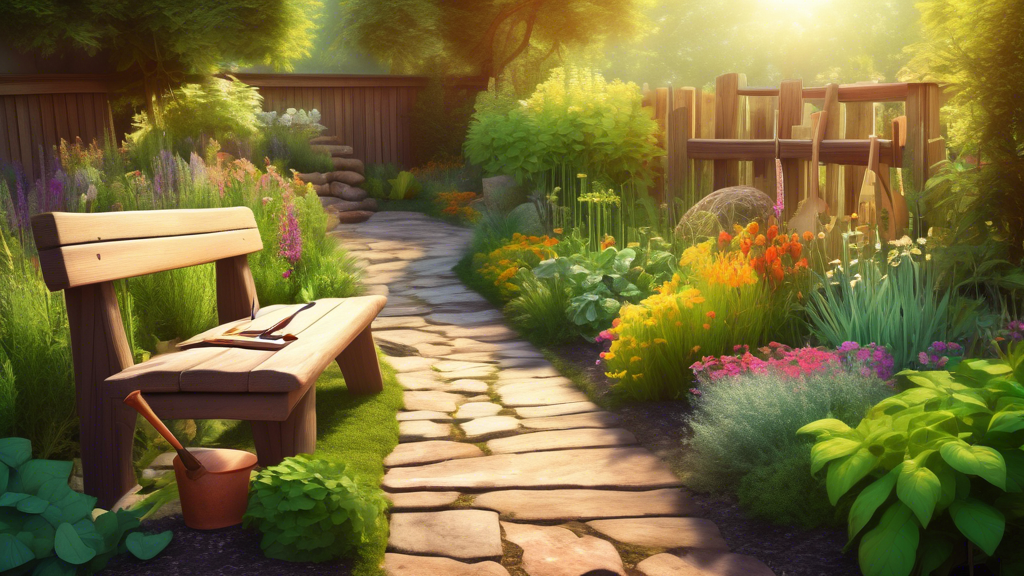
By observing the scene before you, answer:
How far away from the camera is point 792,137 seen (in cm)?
670

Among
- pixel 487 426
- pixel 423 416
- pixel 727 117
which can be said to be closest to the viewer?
pixel 487 426

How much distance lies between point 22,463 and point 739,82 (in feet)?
21.9

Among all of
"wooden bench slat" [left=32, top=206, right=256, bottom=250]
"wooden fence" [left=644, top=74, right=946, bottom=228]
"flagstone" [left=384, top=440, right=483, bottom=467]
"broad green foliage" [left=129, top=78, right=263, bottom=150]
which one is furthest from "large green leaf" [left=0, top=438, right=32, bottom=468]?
"broad green foliage" [left=129, top=78, right=263, bottom=150]

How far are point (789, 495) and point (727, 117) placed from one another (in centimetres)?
538

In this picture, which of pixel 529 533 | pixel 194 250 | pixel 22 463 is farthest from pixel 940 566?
pixel 194 250

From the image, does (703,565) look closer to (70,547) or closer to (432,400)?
(70,547)

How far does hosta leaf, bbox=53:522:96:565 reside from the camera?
225cm

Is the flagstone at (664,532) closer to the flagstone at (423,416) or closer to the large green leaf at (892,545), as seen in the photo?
the large green leaf at (892,545)

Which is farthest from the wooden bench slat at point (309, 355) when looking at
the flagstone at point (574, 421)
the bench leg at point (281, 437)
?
the flagstone at point (574, 421)

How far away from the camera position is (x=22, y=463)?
2494 mm

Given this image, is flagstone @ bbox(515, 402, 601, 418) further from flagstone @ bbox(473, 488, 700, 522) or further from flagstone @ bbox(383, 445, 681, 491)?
flagstone @ bbox(473, 488, 700, 522)

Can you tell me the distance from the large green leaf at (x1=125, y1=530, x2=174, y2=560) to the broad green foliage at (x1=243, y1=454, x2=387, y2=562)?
0.25 meters

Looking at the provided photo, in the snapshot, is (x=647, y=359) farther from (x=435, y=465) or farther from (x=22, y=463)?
(x=22, y=463)

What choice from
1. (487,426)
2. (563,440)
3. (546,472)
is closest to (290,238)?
(487,426)
